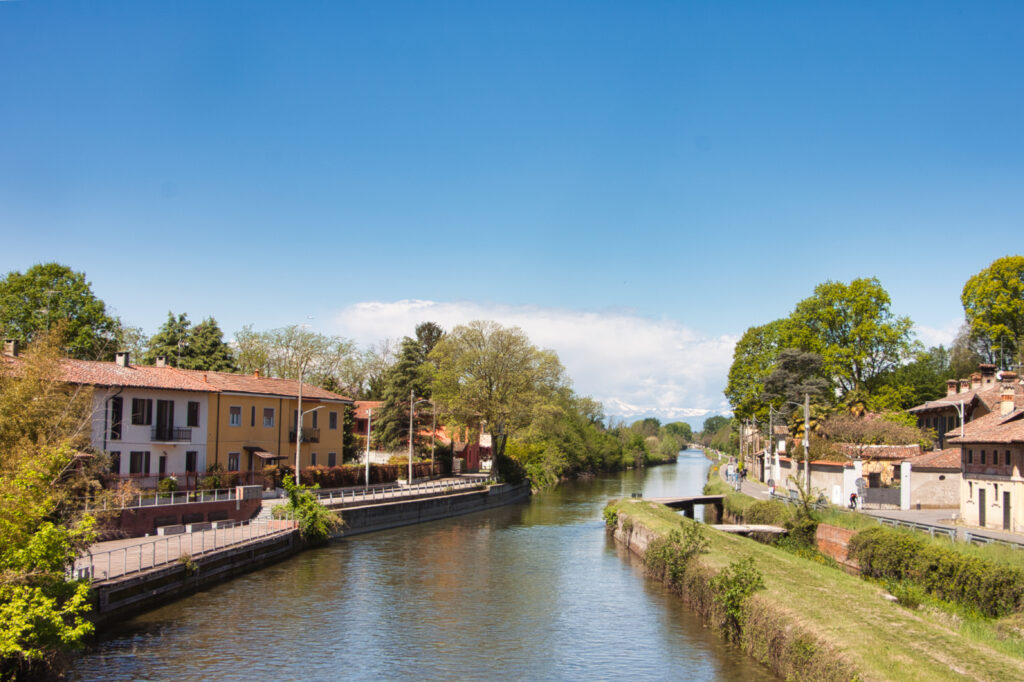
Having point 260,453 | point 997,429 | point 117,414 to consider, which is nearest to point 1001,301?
point 997,429

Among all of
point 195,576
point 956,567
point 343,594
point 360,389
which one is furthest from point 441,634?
point 360,389

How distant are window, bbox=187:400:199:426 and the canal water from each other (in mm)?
14836

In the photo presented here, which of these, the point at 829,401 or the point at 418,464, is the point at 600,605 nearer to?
the point at 418,464

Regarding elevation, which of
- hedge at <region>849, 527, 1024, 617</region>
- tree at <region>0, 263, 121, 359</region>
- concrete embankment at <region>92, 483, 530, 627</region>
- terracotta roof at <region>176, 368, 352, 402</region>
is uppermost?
tree at <region>0, 263, 121, 359</region>

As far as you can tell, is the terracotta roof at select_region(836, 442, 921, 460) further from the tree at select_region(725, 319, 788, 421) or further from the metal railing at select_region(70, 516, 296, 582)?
the metal railing at select_region(70, 516, 296, 582)

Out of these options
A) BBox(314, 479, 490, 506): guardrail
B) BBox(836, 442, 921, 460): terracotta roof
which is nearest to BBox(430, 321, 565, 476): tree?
BBox(314, 479, 490, 506): guardrail

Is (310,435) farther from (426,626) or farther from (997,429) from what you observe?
(997,429)

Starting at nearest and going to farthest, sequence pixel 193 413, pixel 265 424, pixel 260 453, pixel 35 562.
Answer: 1. pixel 35 562
2. pixel 193 413
3. pixel 260 453
4. pixel 265 424

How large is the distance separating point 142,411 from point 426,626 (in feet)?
93.4

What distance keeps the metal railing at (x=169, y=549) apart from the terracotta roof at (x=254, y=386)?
1309cm

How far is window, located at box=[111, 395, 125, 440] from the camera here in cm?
4475

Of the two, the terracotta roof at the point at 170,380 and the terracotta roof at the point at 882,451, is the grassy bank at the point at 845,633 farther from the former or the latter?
the terracotta roof at the point at 882,451

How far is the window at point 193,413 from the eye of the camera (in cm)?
5069

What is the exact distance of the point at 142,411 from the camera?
4703cm
